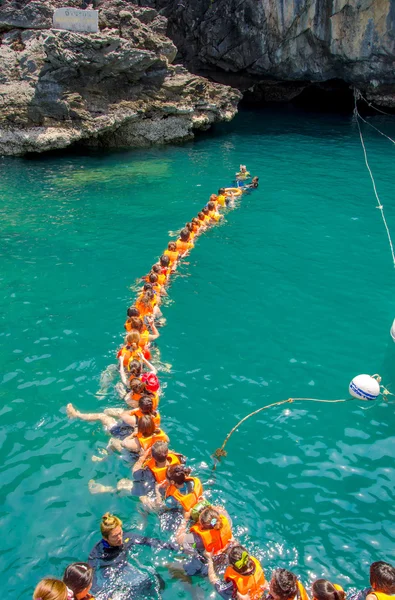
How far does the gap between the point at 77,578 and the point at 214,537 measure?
176 centimetres

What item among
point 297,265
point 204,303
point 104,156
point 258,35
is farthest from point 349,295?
point 258,35

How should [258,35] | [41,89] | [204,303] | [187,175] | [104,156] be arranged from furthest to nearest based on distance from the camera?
1. [258,35]
2. [104,156]
3. [41,89]
4. [187,175]
5. [204,303]

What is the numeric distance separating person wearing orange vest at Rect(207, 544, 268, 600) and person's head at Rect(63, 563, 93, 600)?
164cm

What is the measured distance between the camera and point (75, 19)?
24.1m

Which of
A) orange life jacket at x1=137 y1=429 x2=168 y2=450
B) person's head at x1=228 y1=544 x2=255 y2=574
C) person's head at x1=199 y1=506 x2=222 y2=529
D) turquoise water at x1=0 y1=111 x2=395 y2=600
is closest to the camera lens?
person's head at x1=228 y1=544 x2=255 y2=574

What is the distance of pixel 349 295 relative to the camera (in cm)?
1213

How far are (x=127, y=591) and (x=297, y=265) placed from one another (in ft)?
33.5

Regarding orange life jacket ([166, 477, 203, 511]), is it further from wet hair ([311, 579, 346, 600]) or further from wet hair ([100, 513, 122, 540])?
wet hair ([311, 579, 346, 600])

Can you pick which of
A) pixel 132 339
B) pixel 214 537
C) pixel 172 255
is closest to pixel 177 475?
pixel 214 537

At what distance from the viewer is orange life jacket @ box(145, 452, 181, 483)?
6.79 meters

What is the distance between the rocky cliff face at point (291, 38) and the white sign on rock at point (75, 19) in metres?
13.1

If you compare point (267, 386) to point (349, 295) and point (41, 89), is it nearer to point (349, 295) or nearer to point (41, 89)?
point (349, 295)

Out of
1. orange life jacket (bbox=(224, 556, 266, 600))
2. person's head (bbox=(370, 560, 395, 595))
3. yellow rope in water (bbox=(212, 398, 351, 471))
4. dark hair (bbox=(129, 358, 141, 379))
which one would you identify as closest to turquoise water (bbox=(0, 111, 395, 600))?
yellow rope in water (bbox=(212, 398, 351, 471))

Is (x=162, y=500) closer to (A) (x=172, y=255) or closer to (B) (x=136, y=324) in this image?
(B) (x=136, y=324)
